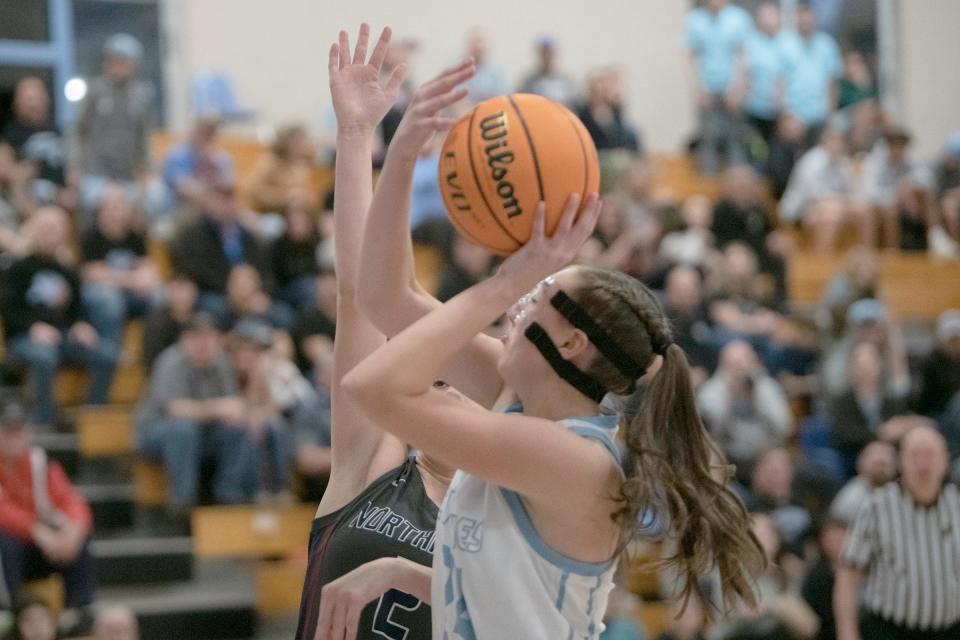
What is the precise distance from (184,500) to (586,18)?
29.0ft

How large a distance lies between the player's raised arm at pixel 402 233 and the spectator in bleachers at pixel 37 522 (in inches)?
202

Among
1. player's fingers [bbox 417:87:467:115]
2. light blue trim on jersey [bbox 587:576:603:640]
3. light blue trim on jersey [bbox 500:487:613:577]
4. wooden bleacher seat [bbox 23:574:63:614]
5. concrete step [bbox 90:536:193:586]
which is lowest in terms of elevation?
concrete step [bbox 90:536:193:586]

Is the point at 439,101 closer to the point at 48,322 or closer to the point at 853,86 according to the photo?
the point at 48,322

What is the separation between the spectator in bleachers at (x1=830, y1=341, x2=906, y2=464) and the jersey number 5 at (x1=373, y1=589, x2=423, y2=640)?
24.9 ft

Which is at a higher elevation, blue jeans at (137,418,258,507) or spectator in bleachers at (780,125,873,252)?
spectator in bleachers at (780,125,873,252)

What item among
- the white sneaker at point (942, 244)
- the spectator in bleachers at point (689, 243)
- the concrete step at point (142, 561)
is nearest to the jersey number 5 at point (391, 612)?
the concrete step at point (142, 561)

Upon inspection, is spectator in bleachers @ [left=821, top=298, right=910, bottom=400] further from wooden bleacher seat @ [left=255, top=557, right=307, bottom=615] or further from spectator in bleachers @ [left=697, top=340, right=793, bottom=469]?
wooden bleacher seat @ [left=255, top=557, right=307, bottom=615]

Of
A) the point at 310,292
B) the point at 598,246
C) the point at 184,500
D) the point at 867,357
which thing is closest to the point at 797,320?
the point at 867,357

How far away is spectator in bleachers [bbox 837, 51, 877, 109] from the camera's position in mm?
15570

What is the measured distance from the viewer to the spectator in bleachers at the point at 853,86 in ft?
51.1

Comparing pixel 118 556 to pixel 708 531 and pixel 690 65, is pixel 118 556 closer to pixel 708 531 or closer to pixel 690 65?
pixel 708 531

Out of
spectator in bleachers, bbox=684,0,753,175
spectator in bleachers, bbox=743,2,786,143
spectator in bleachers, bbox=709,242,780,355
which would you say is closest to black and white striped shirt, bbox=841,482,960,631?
spectator in bleachers, bbox=709,242,780,355

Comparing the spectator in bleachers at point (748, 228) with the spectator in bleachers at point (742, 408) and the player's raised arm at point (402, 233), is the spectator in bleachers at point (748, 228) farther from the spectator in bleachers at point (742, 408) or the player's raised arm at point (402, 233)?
the player's raised arm at point (402, 233)


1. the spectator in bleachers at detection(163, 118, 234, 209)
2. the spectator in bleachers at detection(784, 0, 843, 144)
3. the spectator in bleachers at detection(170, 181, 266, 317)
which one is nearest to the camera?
the spectator in bleachers at detection(170, 181, 266, 317)
